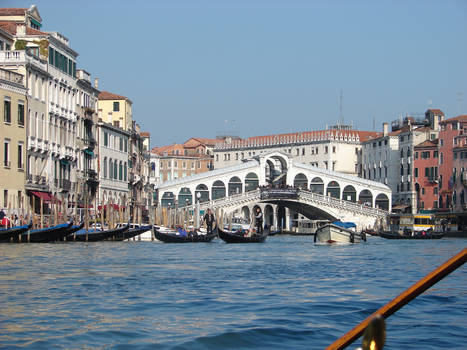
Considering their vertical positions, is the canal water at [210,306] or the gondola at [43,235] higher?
the gondola at [43,235]

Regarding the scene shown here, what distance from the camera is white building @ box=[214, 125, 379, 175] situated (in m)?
72.4

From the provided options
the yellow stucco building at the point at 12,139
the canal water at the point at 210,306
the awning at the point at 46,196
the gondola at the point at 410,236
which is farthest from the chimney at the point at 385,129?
the canal water at the point at 210,306

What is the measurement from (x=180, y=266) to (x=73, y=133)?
21.2 metres

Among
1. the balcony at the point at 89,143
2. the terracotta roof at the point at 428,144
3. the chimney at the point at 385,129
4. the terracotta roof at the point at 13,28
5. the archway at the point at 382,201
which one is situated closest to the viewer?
the terracotta roof at the point at 13,28

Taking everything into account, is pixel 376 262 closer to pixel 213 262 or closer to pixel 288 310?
pixel 213 262

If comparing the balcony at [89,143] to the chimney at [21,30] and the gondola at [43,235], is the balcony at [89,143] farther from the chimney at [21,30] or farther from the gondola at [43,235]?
the gondola at [43,235]

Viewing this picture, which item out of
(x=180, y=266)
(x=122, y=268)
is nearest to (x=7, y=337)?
(x=122, y=268)

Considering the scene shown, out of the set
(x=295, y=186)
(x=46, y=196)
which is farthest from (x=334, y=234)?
(x=295, y=186)

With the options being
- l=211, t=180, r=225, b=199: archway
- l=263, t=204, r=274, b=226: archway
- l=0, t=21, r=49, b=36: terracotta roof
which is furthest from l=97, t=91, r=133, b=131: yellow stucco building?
l=263, t=204, r=274, b=226: archway

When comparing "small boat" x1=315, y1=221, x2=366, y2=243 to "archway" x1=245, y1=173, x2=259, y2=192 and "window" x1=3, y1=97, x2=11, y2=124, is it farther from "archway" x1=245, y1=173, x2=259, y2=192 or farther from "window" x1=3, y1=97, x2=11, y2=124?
"archway" x1=245, y1=173, x2=259, y2=192

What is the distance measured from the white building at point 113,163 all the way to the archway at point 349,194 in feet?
52.4

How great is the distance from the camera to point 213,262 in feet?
61.2

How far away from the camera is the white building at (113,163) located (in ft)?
140

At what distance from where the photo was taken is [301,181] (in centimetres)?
5988
